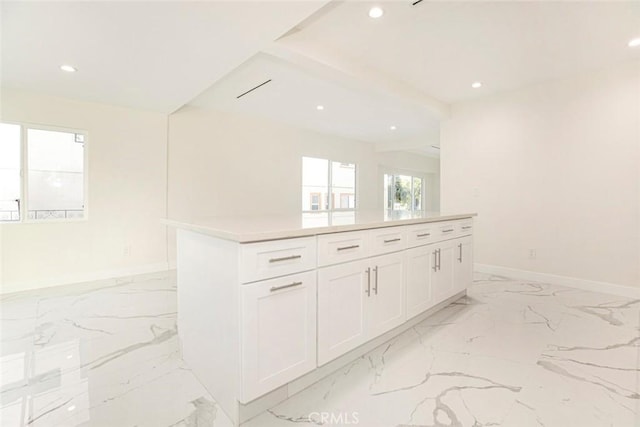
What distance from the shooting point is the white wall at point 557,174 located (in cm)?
309

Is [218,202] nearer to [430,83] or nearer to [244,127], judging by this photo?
[244,127]

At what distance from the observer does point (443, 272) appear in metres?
2.53

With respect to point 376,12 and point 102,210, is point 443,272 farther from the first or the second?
point 102,210

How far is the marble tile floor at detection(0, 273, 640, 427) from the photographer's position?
4.47 feet

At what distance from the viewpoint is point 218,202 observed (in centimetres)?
481

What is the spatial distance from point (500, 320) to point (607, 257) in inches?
72.0

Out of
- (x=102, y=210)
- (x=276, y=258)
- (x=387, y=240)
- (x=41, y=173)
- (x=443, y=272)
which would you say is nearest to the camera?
(x=276, y=258)

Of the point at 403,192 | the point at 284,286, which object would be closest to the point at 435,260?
the point at 284,286

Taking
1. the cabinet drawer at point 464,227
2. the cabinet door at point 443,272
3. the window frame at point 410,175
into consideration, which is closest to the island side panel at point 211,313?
the cabinet door at point 443,272

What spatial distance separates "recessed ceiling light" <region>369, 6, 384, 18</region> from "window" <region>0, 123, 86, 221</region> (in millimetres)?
3637

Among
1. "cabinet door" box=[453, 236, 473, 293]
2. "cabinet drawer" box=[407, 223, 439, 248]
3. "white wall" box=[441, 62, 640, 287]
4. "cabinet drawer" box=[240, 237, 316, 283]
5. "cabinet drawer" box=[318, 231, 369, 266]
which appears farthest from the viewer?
"white wall" box=[441, 62, 640, 287]

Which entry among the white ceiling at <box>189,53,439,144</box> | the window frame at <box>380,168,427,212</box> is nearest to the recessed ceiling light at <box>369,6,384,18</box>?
the white ceiling at <box>189,53,439,144</box>

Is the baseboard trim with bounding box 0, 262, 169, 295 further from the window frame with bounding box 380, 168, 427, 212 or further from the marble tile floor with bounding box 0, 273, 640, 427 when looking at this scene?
the window frame with bounding box 380, 168, 427, 212

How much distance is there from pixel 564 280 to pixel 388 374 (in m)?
3.06
